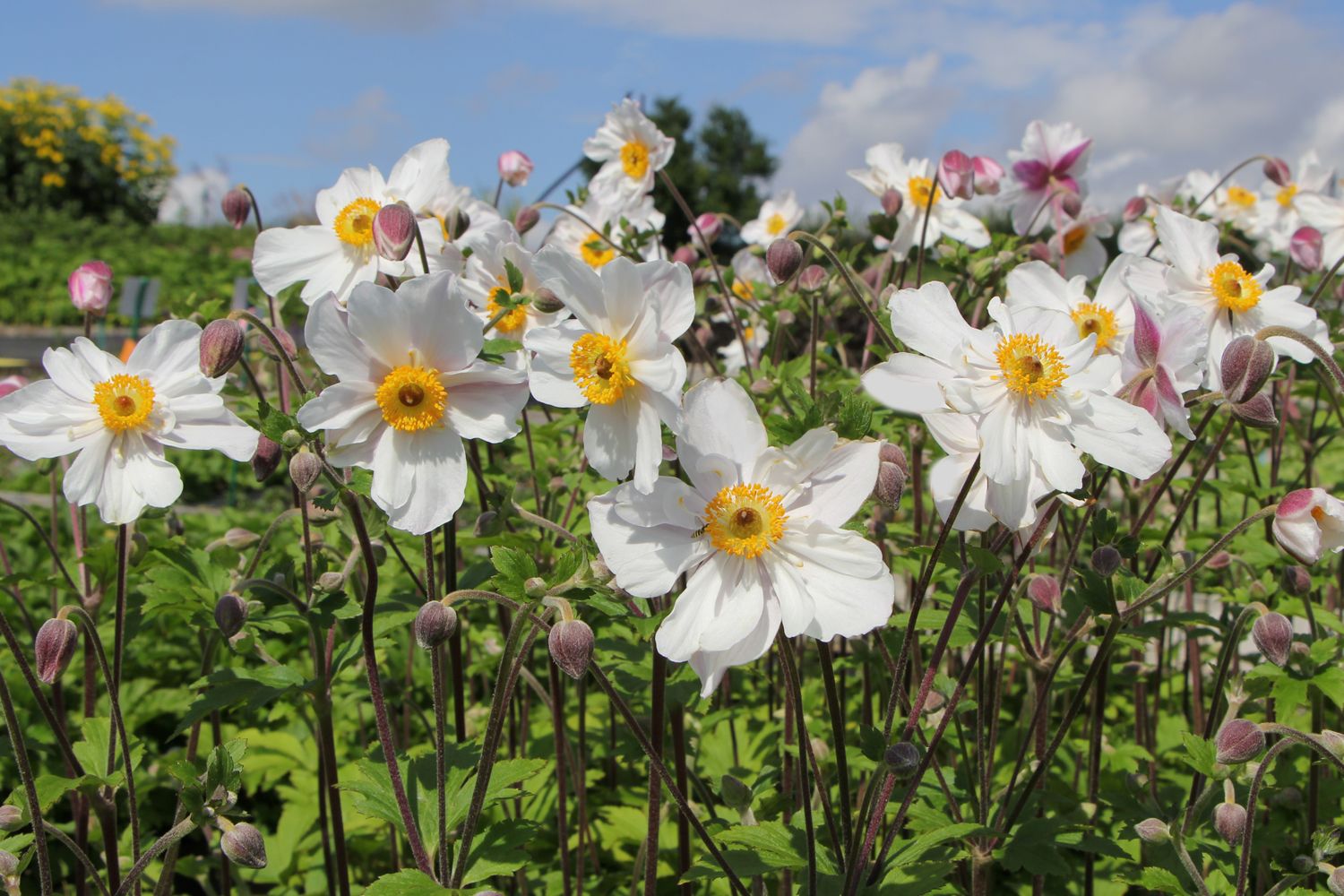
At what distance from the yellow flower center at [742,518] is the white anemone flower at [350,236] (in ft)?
3.59

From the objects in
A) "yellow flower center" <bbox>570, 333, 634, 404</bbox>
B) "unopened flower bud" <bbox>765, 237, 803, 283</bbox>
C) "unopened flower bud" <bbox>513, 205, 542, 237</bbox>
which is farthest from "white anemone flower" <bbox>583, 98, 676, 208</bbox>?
"yellow flower center" <bbox>570, 333, 634, 404</bbox>

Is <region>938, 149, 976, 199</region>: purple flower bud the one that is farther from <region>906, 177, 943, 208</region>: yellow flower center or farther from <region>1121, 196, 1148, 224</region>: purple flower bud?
<region>1121, 196, 1148, 224</region>: purple flower bud

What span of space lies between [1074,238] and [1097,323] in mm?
1306

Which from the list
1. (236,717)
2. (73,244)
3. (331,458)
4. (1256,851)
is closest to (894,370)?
(331,458)

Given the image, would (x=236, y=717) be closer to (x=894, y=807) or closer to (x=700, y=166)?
(x=894, y=807)

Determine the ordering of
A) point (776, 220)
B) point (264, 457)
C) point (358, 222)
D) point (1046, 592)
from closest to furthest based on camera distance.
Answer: point (264, 457), point (1046, 592), point (358, 222), point (776, 220)

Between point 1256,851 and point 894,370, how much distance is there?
1.88 m

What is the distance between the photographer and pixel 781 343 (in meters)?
3.79

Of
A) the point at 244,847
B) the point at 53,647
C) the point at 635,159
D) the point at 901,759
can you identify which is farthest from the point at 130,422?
the point at 635,159

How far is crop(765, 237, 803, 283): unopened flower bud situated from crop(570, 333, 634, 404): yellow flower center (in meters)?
0.77

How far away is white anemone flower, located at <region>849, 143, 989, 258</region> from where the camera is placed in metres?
3.62

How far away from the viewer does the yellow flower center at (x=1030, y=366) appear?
1825 mm

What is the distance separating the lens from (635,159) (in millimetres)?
4090

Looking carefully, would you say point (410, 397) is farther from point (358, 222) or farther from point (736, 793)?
point (736, 793)
